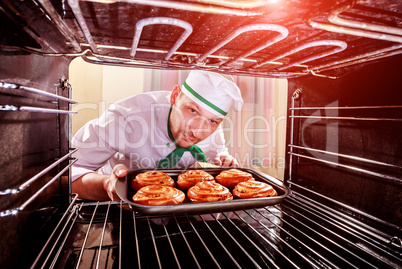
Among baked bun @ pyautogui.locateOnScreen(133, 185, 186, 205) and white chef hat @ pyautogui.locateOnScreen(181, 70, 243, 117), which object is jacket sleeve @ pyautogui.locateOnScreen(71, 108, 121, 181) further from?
baked bun @ pyautogui.locateOnScreen(133, 185, 186, 205)

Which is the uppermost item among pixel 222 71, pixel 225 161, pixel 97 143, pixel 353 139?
pixel 222 71

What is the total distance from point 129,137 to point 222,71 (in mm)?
1432

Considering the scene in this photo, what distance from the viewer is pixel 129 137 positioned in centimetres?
225

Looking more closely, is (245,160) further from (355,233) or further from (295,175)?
(355,233)

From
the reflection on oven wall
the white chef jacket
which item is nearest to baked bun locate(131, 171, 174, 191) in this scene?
the white chef jacket

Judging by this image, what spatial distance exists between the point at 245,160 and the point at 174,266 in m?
4.02

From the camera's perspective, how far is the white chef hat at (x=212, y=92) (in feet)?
6.47

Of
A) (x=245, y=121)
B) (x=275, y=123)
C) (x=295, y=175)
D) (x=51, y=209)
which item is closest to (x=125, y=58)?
(x=51, y=209)

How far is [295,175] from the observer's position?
4.64 ft

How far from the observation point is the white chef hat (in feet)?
6.47

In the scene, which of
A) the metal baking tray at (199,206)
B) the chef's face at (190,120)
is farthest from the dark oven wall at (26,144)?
the chef's face at (190,120)

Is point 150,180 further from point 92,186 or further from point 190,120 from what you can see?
point 190,120

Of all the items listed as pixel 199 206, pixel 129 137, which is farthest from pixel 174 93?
pixel 199 206

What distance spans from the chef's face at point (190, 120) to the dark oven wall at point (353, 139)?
2.53ft
